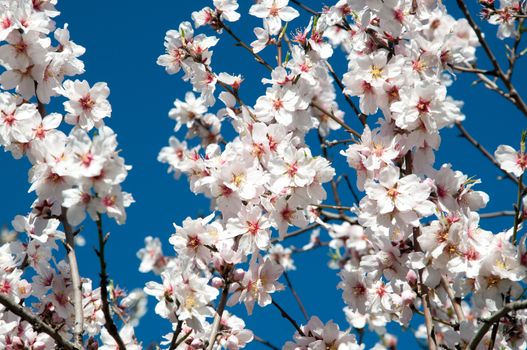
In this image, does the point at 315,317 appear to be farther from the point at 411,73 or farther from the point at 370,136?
the point at 411,73

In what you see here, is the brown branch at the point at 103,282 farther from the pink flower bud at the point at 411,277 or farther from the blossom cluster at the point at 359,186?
the pink flower bud at the point at 411,277

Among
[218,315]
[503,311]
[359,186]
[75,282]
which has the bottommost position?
[503,311]

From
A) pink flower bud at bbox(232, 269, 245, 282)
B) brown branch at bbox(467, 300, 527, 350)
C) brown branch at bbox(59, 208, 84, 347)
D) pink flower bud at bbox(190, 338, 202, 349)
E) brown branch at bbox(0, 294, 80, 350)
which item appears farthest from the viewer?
pink flower bud at bbox(190, 338, 202, 349)

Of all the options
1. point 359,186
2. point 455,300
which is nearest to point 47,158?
point 359,186

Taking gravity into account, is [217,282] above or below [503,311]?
above

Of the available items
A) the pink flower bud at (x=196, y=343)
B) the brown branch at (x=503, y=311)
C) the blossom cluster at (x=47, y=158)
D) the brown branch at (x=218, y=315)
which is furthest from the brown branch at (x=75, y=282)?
the brown branch at (x=503, y=311)

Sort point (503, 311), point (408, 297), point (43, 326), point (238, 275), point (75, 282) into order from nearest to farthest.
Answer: point (503, 311) < point (43, 326) < point (75, 282) < point (238, 275) < point (408, 297)

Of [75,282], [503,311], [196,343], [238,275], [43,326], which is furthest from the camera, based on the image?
[196,343]

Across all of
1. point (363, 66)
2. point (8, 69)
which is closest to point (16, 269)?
point (8, 69)

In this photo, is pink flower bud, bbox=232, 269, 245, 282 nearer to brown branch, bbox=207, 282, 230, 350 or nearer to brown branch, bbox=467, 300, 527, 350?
brown branch, bbox=207, 282, 230, 350

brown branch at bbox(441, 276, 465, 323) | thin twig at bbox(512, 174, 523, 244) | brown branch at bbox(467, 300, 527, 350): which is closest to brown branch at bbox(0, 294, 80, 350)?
brown branch at bbox(467, 300, 527, 350)

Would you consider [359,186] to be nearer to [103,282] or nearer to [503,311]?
[503,311]

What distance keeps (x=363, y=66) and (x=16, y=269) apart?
1986 millimetres

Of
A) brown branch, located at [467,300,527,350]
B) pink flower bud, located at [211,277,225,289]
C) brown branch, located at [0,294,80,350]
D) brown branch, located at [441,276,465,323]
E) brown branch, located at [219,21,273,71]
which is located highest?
brown branch, located at [219,21,273,71]
